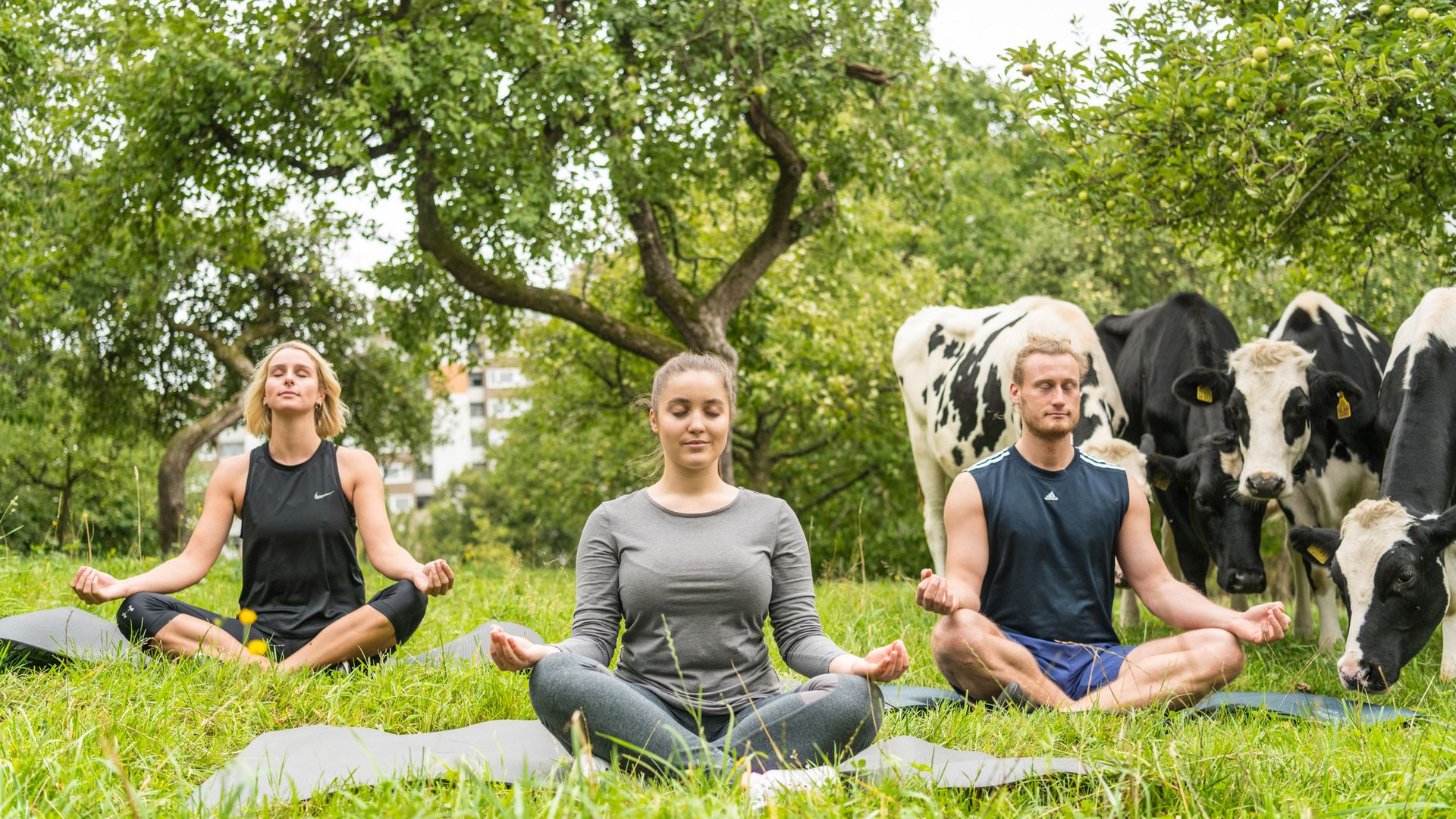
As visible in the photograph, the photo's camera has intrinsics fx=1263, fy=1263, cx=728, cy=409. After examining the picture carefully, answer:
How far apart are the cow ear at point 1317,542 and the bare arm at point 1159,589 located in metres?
1.36

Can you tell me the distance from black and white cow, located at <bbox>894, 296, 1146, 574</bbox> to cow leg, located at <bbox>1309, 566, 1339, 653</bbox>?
4.57ft

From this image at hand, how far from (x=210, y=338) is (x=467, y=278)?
283 inches

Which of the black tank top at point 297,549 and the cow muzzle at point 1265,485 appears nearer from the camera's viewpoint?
the black tank top at point 297,549

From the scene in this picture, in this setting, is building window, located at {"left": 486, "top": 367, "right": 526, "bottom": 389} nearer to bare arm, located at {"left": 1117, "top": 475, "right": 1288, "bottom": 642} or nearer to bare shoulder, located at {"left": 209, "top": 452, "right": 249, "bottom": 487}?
bare shoulder, located at {"left": 209, "top": 452, "right": 249, "bottom": 487}

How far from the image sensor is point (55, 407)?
18.5 metres

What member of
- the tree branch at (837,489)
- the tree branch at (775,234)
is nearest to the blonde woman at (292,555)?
the tree branch at (775,234)

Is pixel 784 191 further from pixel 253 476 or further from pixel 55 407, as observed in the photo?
pixel 55 407

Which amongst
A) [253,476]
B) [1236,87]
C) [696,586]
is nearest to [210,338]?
[253,476]

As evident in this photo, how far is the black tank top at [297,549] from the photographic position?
5.29 meters

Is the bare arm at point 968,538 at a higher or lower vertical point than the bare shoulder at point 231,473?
lower

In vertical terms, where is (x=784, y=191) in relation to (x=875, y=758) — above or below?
above

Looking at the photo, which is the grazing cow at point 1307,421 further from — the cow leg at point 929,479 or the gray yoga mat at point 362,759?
the gray yoga mat at point 362,759

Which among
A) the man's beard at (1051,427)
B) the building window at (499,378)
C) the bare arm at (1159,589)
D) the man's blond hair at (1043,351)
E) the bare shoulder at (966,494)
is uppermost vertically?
the building window at (499,378)

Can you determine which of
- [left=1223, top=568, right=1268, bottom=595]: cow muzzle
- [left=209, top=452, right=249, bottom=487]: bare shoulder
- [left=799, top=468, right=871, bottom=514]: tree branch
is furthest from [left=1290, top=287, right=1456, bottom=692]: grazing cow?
[left=799, top=468, right=871, bottom=514]: tree branch
